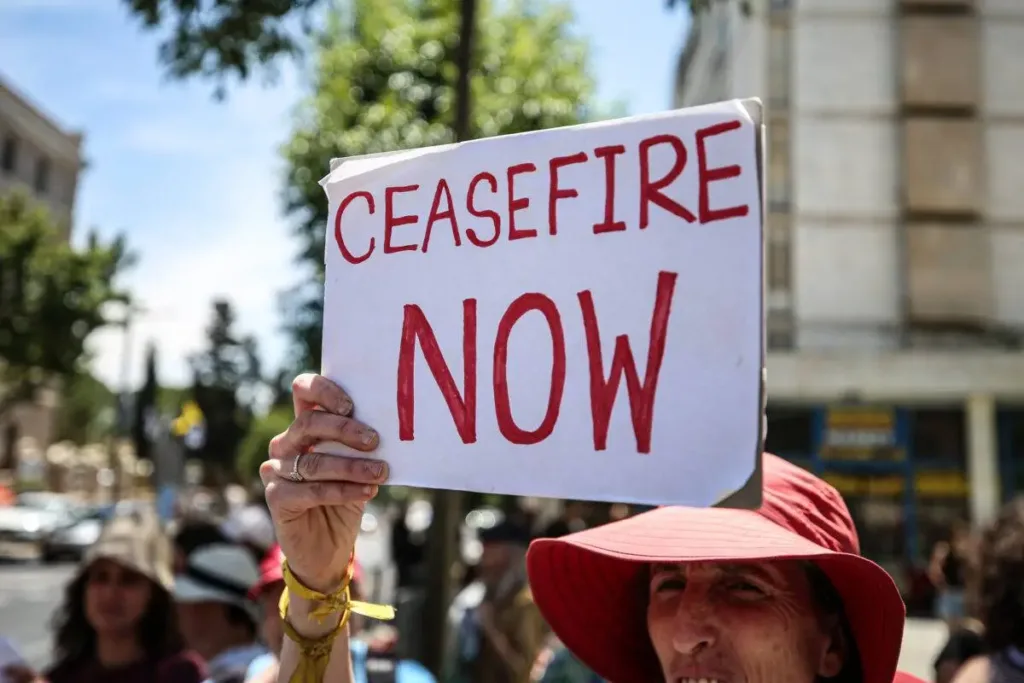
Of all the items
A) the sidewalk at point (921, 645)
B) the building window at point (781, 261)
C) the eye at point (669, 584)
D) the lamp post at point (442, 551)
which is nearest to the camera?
the eye at point (669, 584)

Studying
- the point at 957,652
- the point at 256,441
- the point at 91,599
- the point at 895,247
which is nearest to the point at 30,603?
the point at 91,599

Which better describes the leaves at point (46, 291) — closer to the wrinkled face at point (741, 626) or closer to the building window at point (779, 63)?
the building window at point (779, 63)

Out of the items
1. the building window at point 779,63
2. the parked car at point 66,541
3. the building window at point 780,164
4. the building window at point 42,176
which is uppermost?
the building window at point 42,176

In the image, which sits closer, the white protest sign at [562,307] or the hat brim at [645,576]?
the white protest sign at [562,307]

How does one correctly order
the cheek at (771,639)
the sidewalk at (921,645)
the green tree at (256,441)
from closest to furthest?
the cheek at (771,639) < the sidewalk at (921,645) < the green tree at (256,441)

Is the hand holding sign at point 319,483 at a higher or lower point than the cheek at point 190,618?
higher

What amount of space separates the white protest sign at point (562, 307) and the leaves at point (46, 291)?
2713 centimetres

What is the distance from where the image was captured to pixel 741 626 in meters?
1.72

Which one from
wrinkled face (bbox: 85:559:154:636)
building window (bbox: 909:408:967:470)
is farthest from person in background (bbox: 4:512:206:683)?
building window (bbox: 909:408:967:470)

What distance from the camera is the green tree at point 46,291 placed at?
2611 cm

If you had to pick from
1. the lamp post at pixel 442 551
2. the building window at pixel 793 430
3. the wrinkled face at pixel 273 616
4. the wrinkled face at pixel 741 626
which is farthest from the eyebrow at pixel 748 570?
the building window at pixel 793 430

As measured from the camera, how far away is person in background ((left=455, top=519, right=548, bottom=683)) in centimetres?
480

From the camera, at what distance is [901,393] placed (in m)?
19.8

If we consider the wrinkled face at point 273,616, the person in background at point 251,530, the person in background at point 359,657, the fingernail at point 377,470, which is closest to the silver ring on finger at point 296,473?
the fingernail at point 377,470
